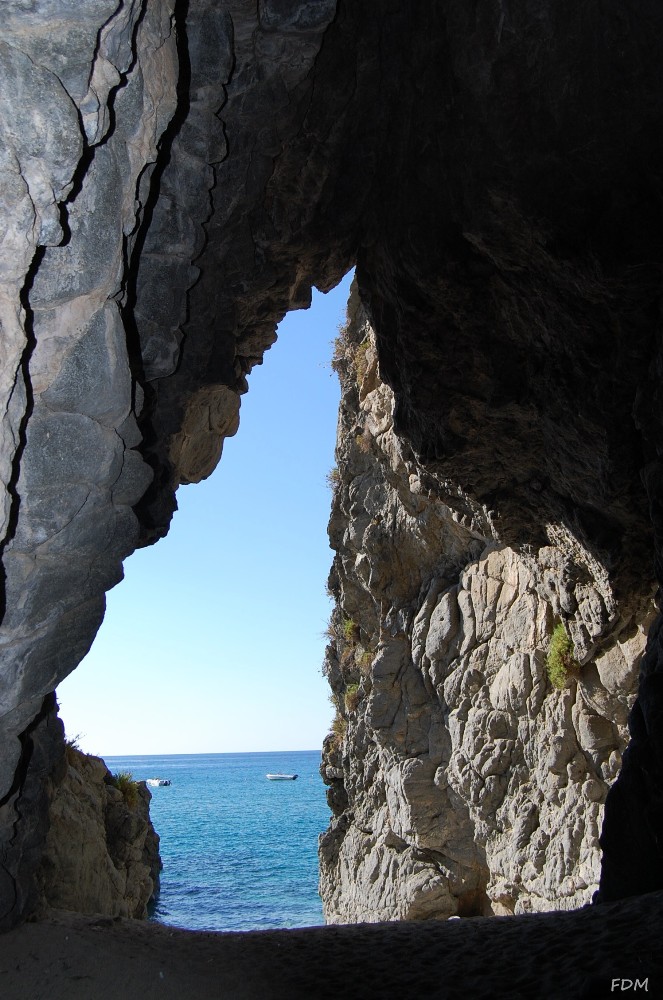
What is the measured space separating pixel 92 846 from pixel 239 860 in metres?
41.6

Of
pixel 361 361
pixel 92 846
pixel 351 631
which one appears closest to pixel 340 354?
pixel 361 361

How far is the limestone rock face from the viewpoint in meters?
9.77

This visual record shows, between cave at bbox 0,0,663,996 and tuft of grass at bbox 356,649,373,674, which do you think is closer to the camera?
cave at bbox 0,0,663,996

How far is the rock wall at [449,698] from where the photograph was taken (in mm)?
11914

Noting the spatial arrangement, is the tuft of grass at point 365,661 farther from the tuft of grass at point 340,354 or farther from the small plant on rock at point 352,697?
the tuft of grass at point 340,354

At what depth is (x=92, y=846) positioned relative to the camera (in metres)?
10.6

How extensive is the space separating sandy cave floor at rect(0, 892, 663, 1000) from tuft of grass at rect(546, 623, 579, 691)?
558 cm

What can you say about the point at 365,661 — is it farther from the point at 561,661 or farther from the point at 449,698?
the point at 561,661

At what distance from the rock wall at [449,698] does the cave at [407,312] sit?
8 centimetres

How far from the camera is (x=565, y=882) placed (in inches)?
474

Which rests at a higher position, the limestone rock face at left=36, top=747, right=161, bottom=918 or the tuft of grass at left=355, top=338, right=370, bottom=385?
the tuft of grass at left=355, top=338, right=370, bottom=385

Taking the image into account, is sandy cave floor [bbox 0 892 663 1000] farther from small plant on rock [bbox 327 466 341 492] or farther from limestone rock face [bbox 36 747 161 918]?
small plant on rock [bbox 327 466 341 492]

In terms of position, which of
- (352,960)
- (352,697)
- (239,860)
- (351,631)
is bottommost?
(239,860)

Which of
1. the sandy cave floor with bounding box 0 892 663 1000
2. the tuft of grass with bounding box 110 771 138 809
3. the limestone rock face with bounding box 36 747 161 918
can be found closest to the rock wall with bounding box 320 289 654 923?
the sandy cave floor with bounding box 0 892 663 1000
